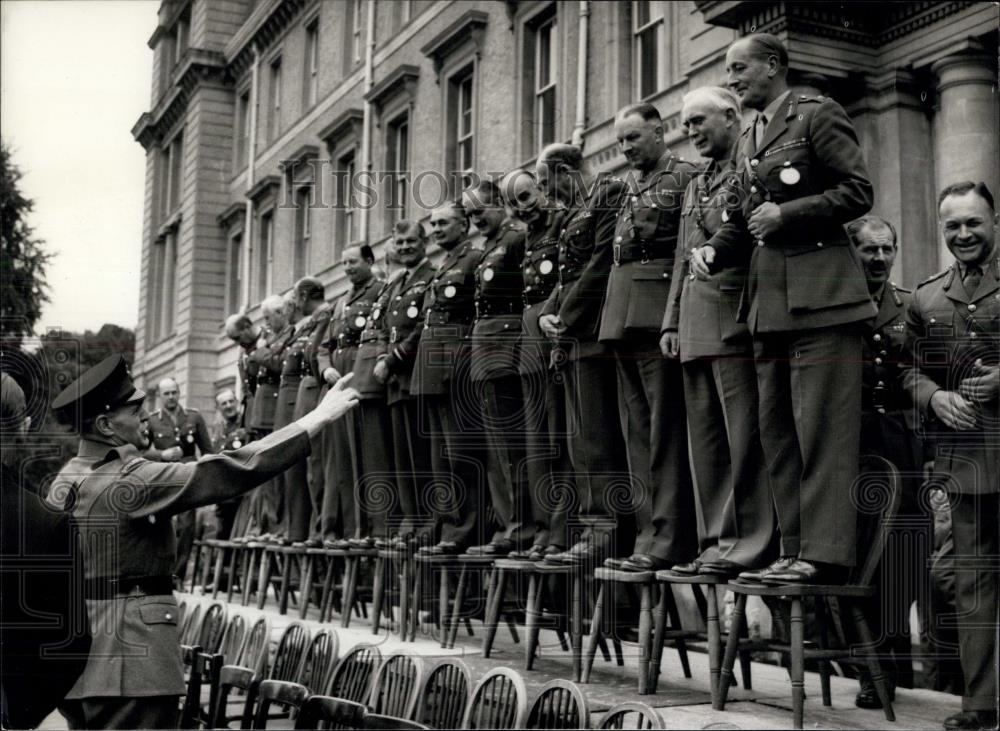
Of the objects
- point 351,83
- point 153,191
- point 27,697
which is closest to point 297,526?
point 153,191

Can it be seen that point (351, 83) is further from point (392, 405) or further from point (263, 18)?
point (392, 405)

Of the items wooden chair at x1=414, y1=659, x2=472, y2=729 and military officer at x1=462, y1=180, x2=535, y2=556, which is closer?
wooden chair at x1=414, y1=659, x2=472, y2=729

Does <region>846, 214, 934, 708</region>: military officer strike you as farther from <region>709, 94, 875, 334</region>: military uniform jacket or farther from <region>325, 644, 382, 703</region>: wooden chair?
<region>325, 644, 382, 703</region>: wooden chair

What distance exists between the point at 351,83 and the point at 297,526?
984 cm

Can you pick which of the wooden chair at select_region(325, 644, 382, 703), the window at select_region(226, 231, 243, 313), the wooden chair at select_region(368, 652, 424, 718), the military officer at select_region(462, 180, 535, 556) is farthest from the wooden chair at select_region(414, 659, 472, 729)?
the window at select_region(226, 231, 243, 313)

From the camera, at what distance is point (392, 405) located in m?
8.55

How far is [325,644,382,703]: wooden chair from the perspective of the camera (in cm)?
620

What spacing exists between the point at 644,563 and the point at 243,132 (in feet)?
31.7

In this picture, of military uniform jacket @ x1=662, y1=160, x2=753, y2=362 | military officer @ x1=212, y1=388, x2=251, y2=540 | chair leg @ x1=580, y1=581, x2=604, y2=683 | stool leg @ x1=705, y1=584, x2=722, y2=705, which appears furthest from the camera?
military officer @ x1=212, y1=388, x2=251, y2=540

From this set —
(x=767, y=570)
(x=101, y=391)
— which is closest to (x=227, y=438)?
(x=101, y=391)

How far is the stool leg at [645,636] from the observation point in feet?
17.0

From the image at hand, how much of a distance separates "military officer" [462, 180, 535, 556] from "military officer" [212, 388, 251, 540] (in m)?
5.99

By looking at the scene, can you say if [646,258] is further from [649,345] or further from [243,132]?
[243,132]

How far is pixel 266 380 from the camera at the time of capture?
11312mm
